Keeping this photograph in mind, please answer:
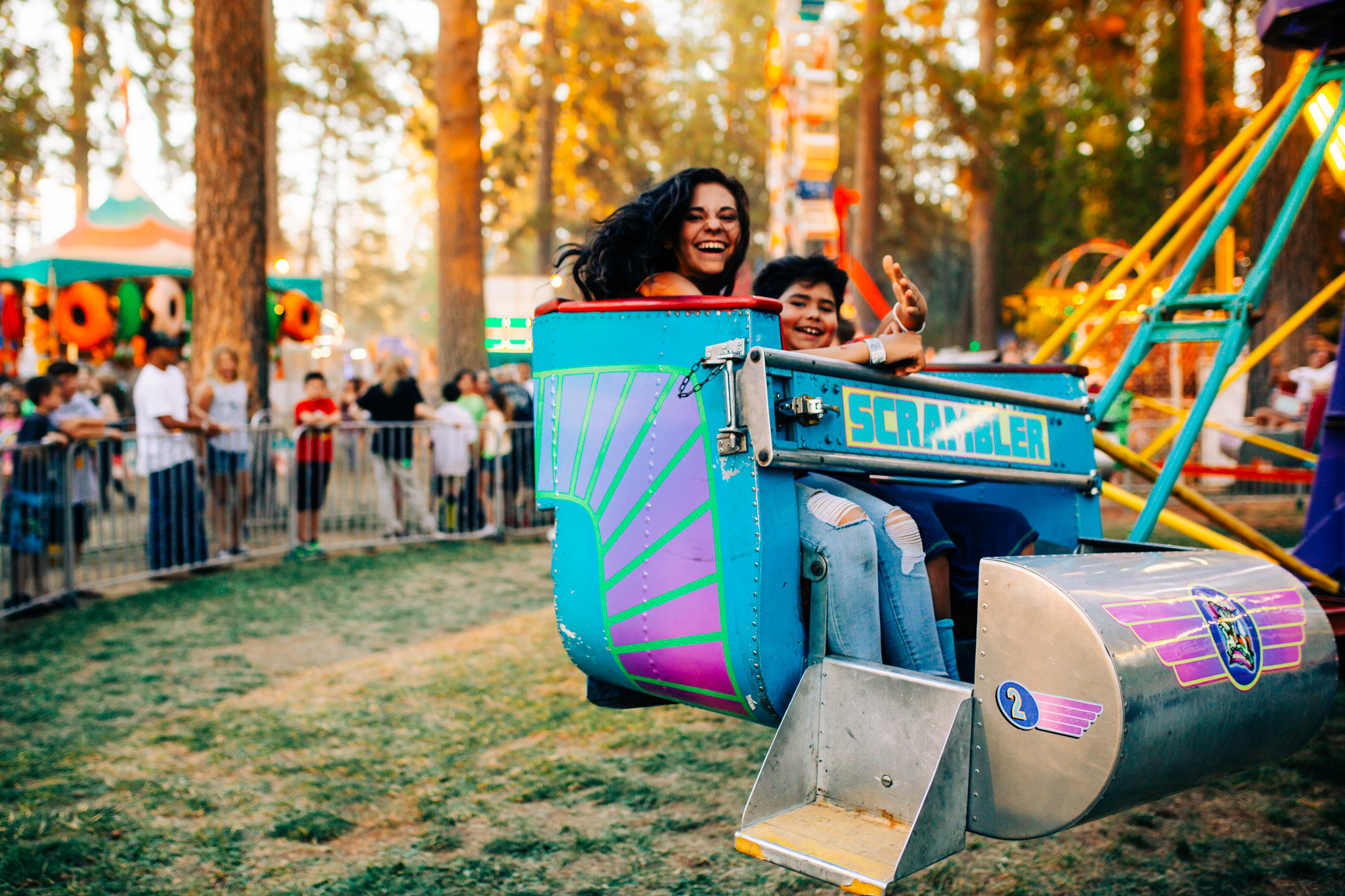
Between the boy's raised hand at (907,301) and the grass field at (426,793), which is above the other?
the boy's raised hand at (907,301)

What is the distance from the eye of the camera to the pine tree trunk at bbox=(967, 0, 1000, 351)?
22.3m

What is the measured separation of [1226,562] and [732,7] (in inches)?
1697

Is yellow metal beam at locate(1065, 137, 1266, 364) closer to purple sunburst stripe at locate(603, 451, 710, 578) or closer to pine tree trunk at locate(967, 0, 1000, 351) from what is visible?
purple sunburst stripe at locate(603, 451, 710, 578)

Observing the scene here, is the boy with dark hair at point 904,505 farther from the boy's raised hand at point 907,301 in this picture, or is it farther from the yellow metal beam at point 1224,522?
the yellow metal beam at point 1224,522

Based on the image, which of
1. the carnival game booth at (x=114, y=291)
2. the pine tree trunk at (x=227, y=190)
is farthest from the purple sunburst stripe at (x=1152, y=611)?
the carnival game booth at (x=114, y=291)

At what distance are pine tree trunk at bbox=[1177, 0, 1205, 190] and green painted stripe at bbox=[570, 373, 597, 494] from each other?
16.7 m

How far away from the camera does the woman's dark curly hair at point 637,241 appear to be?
8.97ft

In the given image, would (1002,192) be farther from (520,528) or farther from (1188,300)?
(1188,300)

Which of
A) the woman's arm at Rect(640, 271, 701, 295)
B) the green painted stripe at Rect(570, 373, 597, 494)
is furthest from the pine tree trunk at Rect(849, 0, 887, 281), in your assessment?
the green painted stripe at Rect(570, 373, 597, 494)

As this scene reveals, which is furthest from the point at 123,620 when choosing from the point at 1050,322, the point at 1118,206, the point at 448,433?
the point at 1118,206

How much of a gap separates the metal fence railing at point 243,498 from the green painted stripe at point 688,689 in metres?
4.88

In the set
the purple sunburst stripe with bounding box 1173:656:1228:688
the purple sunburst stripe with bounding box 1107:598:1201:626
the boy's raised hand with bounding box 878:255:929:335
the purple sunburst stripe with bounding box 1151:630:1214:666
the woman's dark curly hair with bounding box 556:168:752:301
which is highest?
the woman's dark curly hair with bounding box 556:168:752:301

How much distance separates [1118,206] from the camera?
31.1 meters

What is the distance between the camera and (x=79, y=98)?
914 inches
